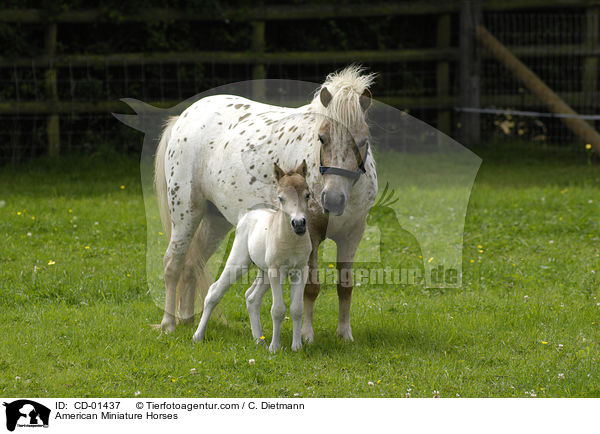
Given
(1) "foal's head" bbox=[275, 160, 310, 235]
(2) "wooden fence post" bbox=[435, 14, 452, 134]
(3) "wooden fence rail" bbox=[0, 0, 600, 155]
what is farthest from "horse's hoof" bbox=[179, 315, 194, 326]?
(2) "wooden fence post" bbox=[435, 14, 452, 134]

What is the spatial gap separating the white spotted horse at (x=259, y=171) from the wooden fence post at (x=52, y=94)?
6.46 m

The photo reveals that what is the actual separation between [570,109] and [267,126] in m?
8.69

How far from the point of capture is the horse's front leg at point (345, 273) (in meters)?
5.32

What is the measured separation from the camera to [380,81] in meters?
13.2

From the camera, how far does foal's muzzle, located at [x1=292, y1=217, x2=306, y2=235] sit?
4.41 metres

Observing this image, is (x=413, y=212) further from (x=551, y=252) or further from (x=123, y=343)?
(x=123, y=343)

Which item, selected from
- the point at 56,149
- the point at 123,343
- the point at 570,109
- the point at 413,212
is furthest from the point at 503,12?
the point at 123,343

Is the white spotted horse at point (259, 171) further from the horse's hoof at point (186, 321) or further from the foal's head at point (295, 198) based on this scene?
the foal's head at point (295, 198)

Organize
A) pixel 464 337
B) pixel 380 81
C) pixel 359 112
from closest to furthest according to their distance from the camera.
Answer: pixel 359 112, pixel 464 337, pixel 380 81

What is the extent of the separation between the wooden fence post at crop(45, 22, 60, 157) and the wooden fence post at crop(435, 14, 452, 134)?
21.2 feet

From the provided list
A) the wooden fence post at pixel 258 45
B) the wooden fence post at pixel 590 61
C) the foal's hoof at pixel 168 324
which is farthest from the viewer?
the wooden fence post at pixel 590 61

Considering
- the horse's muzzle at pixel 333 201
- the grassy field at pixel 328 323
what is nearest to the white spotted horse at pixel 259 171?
the horse's muzzle at pixel 333 201
